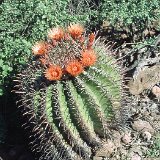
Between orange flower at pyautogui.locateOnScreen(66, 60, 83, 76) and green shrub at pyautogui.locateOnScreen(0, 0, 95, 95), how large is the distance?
1.12 meters

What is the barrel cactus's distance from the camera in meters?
3.33

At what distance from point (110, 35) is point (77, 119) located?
183 centimetres

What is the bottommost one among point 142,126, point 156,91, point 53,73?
point 142,126

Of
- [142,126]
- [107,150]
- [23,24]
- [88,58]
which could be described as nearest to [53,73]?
[88,58]

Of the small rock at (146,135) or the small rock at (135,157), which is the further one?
the small rock at (146,135)

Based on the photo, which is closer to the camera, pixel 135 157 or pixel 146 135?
pixel 135 157

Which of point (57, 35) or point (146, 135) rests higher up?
point (57, 35)

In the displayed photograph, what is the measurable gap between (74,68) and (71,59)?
0.40 feet

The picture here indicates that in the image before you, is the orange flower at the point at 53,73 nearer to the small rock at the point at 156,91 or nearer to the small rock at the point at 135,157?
the small rock at the point at 135,157

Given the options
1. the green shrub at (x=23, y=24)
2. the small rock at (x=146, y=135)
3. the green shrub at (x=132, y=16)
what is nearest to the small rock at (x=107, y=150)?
the small rock at (x=146, y=135)

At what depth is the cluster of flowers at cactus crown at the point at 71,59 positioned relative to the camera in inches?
129

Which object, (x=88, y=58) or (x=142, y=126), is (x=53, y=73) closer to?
(x=88, y=58)

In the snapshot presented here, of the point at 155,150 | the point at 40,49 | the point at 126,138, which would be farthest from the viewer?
the point at 126,138

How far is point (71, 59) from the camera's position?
336cm
